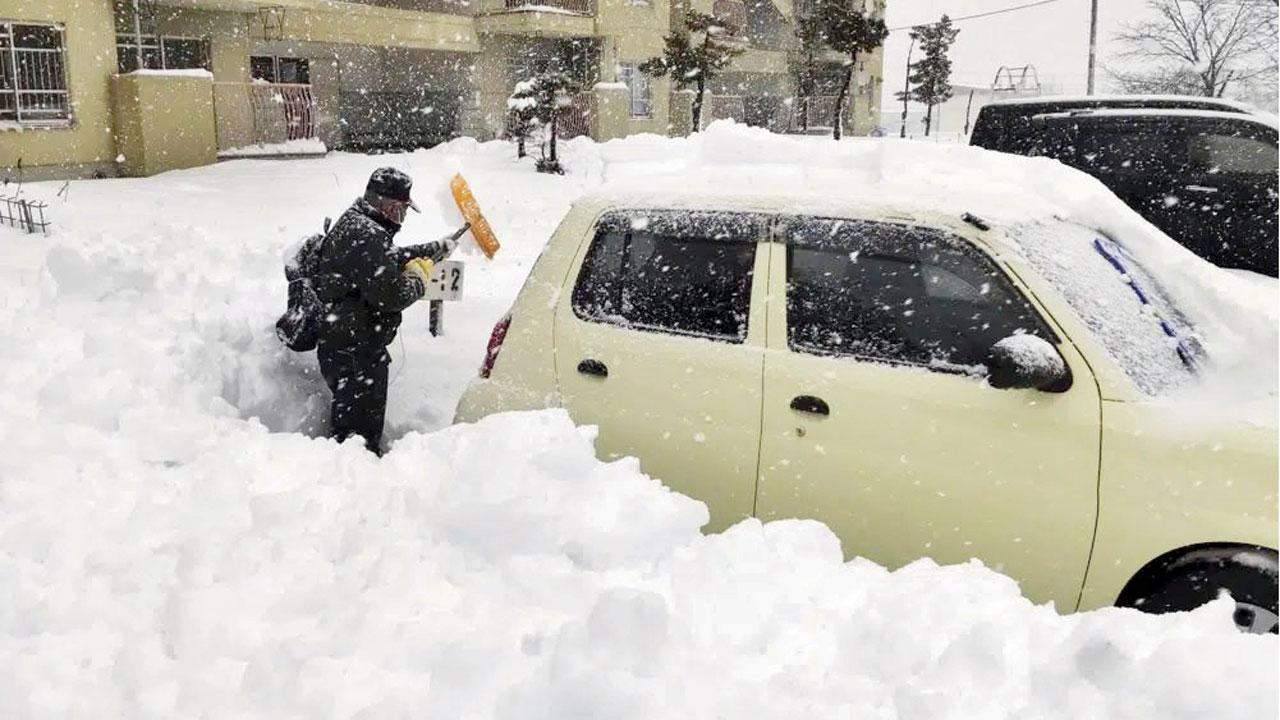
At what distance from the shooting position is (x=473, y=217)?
582 cm

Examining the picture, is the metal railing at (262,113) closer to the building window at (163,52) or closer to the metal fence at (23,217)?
the building window at (163,52)

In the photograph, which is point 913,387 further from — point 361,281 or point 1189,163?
point 1189,163

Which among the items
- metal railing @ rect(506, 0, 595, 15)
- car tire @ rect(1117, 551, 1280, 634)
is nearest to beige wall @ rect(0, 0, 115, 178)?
metal railing @ rect(506, 0, 595, 15)

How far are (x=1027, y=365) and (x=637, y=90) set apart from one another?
2719cm

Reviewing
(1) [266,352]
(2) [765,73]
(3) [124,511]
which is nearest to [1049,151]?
(1) [266,352]

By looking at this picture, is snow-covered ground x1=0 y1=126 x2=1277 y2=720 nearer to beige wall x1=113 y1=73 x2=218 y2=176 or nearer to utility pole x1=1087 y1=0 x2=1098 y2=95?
beige wall x1=113 y1=73 x2=218 y2=176

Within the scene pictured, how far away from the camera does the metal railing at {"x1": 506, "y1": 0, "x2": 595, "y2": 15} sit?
25.5m

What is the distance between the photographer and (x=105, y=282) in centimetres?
724

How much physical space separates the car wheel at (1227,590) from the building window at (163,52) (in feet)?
64.6

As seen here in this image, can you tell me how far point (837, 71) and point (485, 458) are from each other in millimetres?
39496

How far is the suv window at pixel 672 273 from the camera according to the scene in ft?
12.4

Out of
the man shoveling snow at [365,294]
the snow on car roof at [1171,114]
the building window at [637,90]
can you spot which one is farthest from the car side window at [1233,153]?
the building window at [637,90]

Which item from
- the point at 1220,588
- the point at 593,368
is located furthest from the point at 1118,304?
the point at 593,368

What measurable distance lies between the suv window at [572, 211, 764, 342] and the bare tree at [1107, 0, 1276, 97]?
1417 inches
